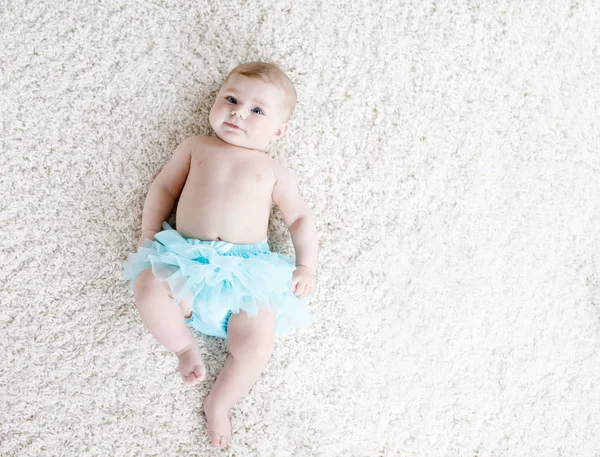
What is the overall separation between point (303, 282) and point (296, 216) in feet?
0.52

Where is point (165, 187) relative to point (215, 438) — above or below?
above

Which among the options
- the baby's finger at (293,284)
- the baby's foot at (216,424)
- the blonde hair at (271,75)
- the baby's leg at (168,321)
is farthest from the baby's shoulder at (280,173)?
the baby's foot at (216,424)

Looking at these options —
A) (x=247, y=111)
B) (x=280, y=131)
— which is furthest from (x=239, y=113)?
(x=280, y=131)

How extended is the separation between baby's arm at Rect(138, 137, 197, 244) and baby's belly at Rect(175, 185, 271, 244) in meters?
0.06

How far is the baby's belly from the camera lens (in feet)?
3.93

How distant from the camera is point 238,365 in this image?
1.19m

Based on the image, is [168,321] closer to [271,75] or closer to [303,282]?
[303,282]

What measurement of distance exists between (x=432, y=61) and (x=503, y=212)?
42cm

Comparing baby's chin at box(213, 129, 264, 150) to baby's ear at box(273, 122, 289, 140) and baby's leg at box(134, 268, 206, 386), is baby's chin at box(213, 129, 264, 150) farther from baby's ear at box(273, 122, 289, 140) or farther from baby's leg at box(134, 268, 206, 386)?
baby's leg at box(134, 268, 206, 386)

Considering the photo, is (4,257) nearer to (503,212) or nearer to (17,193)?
(17,193)

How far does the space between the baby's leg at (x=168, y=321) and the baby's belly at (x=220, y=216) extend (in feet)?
0.45

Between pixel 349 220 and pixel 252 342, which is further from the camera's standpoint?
pixel 349 220

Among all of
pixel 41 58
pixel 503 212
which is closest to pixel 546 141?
pixel 503 212

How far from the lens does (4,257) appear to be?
1266 millimetres
